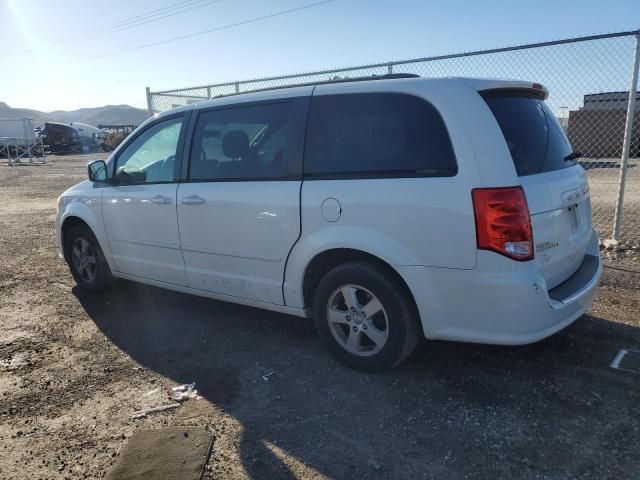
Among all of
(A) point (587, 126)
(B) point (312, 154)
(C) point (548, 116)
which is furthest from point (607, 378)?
(A) point (587, 126)

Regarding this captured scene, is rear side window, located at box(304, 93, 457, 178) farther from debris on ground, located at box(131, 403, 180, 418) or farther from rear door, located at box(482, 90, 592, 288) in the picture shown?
debris on ground, located at box(131, 403, 180, 418)

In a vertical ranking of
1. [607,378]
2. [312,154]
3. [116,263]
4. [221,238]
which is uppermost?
[312,154]

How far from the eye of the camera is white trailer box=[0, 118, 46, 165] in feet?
96.7

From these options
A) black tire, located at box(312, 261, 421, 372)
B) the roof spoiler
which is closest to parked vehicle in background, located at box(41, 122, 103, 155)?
black tire, located at box(312, 261, 421, 372)

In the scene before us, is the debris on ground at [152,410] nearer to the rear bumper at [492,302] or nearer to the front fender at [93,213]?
the rear bumper at [492,302]

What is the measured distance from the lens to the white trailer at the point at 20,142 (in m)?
29.5

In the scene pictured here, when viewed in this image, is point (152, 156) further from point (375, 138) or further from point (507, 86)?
point (507, 86)

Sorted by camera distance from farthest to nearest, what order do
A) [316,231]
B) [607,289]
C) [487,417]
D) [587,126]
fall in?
[587,126] → [607,289] → [316,231] → [487,417]

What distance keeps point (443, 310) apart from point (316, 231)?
970 mm

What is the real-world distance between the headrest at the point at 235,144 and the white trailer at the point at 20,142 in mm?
28693

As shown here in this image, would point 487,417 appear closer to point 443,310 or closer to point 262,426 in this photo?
point 443,310

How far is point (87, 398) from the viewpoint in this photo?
11.0 ft

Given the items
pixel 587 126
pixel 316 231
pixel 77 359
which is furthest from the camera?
pixel 587 126

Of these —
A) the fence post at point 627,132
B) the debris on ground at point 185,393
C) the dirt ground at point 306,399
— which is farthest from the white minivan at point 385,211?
the fence post at point 627,132
